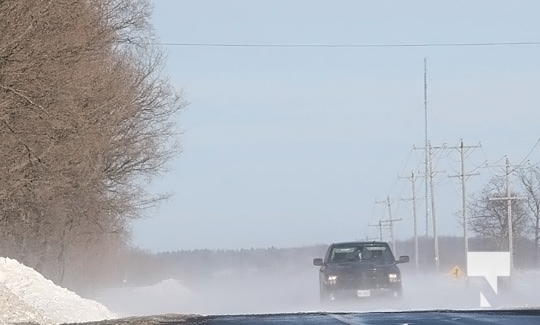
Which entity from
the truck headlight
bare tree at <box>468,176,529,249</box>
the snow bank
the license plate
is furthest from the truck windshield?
bare tree at <box>468,176,529,249</box>

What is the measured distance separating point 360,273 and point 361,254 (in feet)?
4.58

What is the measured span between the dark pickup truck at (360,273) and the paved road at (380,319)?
710 cm

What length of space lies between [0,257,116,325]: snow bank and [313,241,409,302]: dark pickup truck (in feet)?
18.0

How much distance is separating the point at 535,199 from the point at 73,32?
6012cm

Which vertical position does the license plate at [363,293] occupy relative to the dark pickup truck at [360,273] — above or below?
below

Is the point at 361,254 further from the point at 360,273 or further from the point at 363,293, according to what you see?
the point at 363,293

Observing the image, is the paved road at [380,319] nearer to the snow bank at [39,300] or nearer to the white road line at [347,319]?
the white road line at [347,319]

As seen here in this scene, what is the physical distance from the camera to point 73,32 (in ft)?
88.0

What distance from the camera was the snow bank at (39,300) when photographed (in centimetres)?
2209

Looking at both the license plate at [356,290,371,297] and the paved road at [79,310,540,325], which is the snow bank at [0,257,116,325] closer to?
the paved road at [79,310,540,325]

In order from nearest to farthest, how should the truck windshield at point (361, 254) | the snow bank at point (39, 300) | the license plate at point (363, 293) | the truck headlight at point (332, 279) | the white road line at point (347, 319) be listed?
the white road line at point (347, 319) → the snow bank at point (39, 300) → the license plate at point (363, 293) → the truck headlight at point (332, 279) → the truck windshield at point (361, 254)

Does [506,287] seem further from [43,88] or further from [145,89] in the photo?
[43,88]

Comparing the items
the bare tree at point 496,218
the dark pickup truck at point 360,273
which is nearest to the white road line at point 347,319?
the dark pickup truck at point 360,273

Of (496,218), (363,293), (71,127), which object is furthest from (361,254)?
(496,218)
